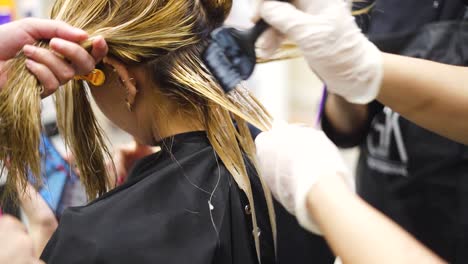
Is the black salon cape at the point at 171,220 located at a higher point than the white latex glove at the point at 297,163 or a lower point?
lower

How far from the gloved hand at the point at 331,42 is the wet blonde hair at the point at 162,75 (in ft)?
0.47

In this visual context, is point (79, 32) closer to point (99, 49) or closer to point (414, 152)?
point (99, 49)

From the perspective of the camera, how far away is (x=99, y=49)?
898 mm

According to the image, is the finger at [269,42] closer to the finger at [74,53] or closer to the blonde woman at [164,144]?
the blonde woman at [164,144]

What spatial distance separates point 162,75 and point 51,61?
7.2 inches

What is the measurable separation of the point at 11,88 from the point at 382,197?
92 centimetres

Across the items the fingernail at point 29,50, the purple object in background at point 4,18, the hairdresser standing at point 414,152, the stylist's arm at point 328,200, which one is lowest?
the hairdresser standing at point 414,152

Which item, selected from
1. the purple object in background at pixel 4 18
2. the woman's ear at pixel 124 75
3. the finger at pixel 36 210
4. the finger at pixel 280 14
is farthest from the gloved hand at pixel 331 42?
the purple object in background at pixel 4 18

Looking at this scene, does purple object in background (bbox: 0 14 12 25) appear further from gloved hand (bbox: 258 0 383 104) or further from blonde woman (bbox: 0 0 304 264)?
gloved hand (bbox: 258 0 383 104)

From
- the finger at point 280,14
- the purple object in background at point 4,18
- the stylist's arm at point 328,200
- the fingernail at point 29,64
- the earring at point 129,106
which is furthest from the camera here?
the purple object in background at point 4,18

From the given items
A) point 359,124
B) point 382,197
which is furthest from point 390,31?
point 382,197

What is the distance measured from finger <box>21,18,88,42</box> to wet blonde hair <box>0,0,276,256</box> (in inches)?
0.6

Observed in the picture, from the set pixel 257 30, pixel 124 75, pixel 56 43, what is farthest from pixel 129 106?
pixel 257 30

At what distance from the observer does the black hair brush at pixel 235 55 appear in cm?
84
